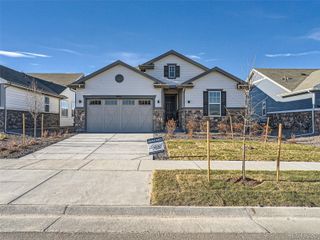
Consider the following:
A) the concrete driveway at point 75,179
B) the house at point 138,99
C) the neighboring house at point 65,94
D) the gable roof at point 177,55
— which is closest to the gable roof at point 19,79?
the neighboring house at point 65,94

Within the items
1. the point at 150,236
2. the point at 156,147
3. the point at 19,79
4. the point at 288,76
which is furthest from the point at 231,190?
the point at 288,76

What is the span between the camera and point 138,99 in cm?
2216

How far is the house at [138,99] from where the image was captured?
2198 centimetres

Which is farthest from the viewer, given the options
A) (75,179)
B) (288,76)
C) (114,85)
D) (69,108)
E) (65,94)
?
(69,108)

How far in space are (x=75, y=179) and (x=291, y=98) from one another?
21894 mm

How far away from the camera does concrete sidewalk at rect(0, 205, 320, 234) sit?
15.1 ft

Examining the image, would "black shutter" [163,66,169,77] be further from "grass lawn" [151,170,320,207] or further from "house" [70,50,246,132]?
"grass lawn" [151,170,320,207]

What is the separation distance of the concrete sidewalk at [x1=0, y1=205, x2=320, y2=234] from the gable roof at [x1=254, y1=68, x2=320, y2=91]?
2165 cm

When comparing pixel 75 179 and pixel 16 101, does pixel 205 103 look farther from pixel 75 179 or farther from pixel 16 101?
pixel 75 179

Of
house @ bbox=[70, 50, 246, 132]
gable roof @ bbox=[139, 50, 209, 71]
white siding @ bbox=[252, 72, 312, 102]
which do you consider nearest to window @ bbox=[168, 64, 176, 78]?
gable roof @ bbox=[139, 50, 209, 71]

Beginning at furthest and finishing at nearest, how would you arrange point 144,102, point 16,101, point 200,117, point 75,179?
point 200,117 → point 144,102 → point 16,101 → point 75,179

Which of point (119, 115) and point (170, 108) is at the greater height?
point (170, 108)

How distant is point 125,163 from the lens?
9.70 meters

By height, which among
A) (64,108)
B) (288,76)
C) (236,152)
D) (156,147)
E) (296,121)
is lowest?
(236,152)
